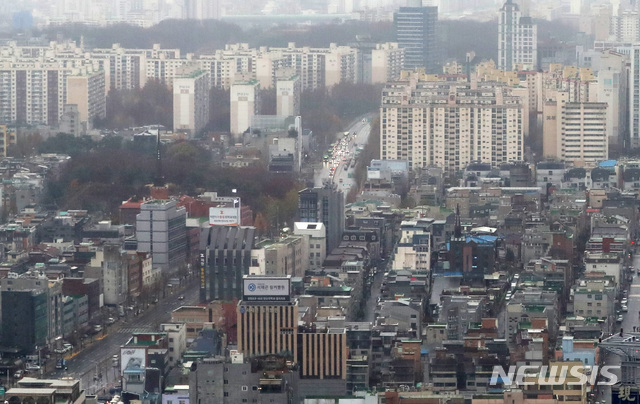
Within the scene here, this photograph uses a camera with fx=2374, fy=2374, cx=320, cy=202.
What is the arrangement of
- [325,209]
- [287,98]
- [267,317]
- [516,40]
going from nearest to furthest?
[267,317]
[325,209]
[287,98]
[516,40]

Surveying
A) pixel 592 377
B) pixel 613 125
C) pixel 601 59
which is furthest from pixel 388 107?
pixel 592 377

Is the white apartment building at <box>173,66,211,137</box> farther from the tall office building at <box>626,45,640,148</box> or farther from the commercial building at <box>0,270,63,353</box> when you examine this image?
the commercial building at <box>0,270,63,353</box>

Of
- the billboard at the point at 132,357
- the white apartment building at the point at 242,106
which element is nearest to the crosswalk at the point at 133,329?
the billboard at the point at 132,357

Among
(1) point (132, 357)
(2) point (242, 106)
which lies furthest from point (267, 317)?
(2) point (242, 106)

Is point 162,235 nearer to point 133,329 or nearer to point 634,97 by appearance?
point 133,329

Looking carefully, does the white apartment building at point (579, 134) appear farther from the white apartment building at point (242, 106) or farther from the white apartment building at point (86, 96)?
the white apartment building at point (86, 96)

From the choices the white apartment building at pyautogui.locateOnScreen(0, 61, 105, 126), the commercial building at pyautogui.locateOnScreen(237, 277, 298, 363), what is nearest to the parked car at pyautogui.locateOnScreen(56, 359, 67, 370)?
the commercial building at pyautogui.locateOnScreen(237, 277, 298, 363)
